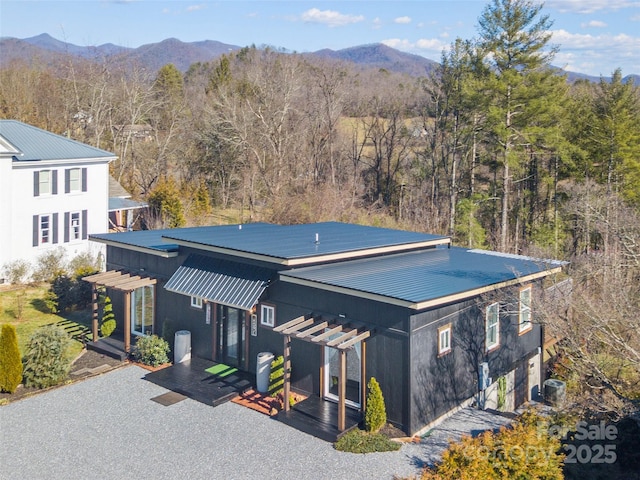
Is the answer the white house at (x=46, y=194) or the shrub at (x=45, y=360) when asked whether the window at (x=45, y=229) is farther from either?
the shrub at (x=45, y=360)

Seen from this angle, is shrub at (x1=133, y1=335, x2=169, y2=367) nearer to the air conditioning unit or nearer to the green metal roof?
the air conditioning unit

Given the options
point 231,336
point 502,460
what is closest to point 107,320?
point 231,336

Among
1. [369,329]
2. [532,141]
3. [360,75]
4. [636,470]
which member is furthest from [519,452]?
[360,75]

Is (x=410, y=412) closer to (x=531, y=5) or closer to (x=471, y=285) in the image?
(x=471, y=285)

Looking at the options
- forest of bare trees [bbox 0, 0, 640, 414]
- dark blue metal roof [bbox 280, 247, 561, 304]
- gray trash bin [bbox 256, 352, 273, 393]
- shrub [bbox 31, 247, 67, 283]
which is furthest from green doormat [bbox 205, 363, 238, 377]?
forest of bare trees [bbox 0, 0, 640, 414]

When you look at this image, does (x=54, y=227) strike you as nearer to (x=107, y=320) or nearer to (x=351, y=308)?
(x=107, y=320)

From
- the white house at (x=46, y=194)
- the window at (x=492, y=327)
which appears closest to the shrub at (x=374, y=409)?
the window at (x=492, y=327)
